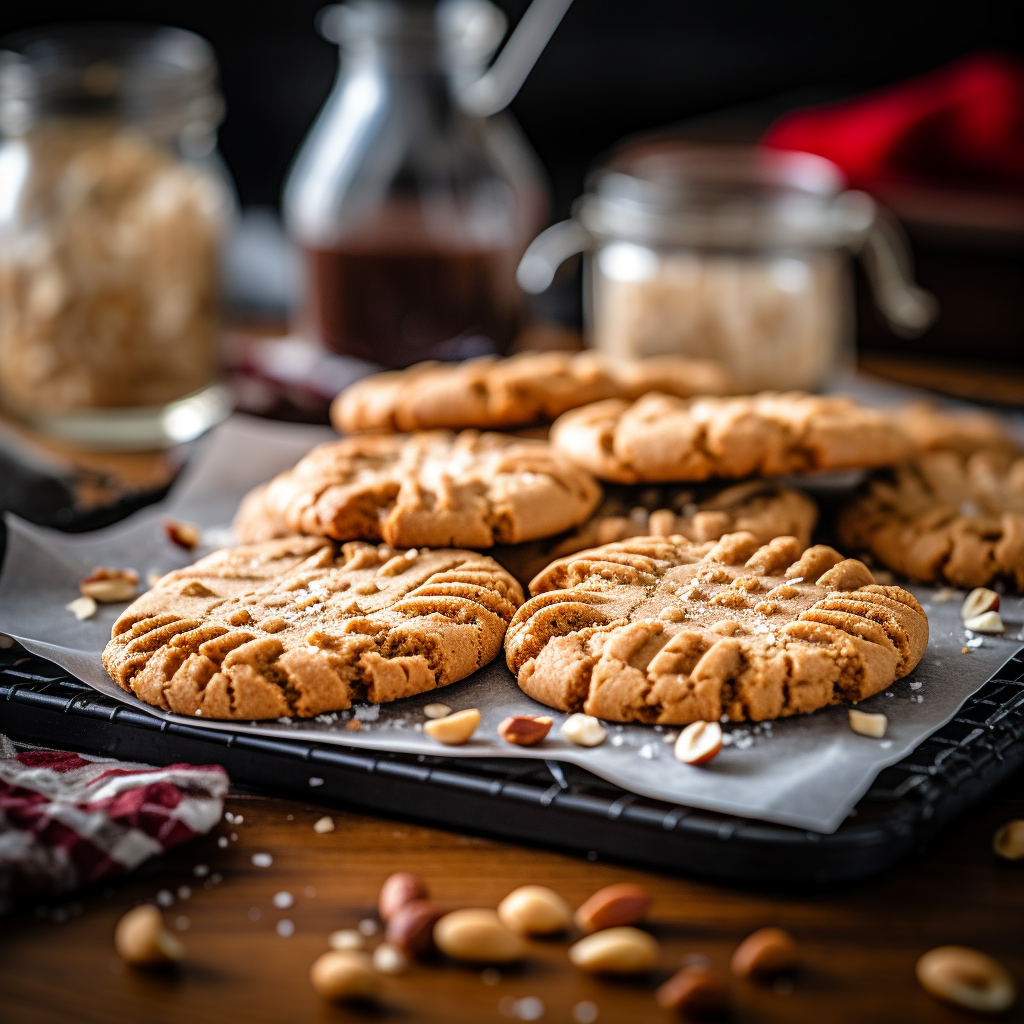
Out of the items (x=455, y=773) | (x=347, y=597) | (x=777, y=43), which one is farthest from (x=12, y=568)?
(x=777, y=43)

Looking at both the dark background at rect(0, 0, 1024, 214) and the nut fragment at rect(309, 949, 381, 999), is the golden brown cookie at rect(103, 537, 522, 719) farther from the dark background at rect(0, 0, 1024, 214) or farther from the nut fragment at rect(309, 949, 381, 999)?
the dark background at rect(0, 0, 1024, 214)

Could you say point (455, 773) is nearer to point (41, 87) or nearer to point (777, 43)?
point (41, 87)

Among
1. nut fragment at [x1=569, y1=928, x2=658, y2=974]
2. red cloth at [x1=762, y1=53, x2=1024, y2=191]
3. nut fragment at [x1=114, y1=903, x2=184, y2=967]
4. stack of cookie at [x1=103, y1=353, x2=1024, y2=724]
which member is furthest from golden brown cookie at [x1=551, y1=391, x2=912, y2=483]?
red cloth at [x1=762, y1=53, x2=1024, y2=191]

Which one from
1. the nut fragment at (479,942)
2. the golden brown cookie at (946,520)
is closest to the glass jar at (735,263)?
the golden brown cookie at (946,520)

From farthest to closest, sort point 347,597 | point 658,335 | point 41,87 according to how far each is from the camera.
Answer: point 658,335, point 41,87, point 347,597

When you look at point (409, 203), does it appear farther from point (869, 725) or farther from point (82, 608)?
point (869, 725)

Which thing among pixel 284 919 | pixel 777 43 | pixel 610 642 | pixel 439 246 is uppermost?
pixel 777 43

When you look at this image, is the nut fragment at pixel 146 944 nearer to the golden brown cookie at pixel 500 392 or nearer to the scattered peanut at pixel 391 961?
the scattered peanut at pixel 391 961
